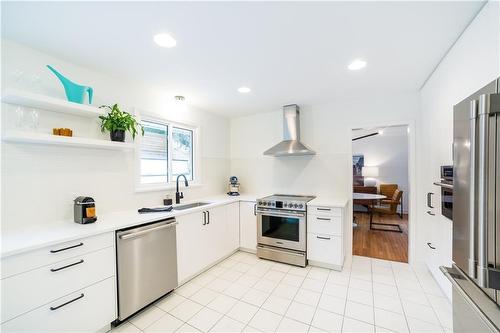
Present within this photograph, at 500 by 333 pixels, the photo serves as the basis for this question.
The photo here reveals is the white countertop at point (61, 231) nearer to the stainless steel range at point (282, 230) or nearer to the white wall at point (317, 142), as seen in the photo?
the stainless steel range at point (282, 230)

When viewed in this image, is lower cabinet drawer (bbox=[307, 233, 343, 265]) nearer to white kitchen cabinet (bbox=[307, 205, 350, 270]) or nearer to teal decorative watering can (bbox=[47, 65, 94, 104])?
white kitchen cabinet (bbox=[307, 205, 350, 270])

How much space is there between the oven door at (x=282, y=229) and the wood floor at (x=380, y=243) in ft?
3.82

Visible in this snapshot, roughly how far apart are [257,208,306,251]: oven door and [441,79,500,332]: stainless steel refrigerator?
6.32 feet

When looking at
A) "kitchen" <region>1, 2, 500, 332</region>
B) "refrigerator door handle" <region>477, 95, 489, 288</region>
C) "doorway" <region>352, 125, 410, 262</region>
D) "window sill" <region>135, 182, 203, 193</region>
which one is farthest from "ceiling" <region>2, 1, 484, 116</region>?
"doorway" <region>352, 125, 410, 262</region>

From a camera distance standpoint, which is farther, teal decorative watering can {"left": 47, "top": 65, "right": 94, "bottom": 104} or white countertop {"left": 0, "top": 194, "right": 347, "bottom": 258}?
teal decorative watering can {"left": 47, "top": 65, "right": 94, "bottom": 104}

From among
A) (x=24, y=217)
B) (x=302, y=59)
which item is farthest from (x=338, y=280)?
(x=24, y=217)

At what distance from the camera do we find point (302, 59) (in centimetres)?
196

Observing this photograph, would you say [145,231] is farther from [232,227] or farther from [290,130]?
[290,130]

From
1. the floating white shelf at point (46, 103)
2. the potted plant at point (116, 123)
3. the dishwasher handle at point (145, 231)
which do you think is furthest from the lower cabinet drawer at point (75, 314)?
the floating white shelf at point (46, 103)

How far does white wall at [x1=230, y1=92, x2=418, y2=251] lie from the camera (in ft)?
9.84

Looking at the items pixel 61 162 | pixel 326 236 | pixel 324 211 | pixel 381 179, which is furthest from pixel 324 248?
pixel 381 179

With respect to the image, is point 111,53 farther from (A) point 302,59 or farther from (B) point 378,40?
(B) point 378,40

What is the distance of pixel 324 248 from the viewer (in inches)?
108

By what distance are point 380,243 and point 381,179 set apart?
3418mm
